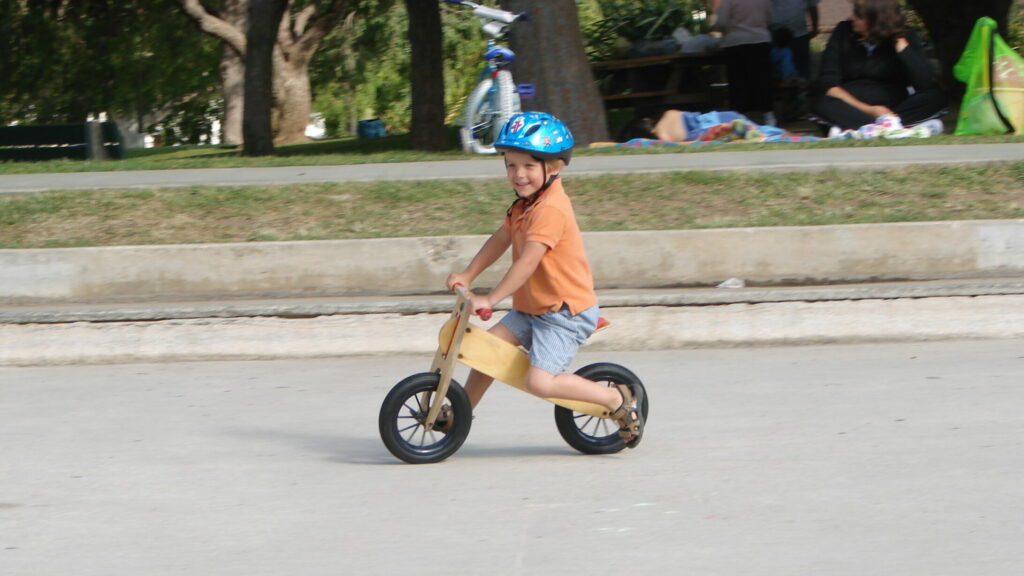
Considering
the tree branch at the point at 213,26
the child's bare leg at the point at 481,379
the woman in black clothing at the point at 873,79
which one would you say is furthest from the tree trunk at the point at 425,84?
the child's bare leg at the point at 481,379

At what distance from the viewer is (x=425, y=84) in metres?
15.8

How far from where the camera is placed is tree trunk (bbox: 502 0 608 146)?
1321cm

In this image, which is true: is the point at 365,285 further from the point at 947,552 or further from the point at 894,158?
the point at 947,552

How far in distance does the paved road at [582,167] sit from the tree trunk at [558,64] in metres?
1.84

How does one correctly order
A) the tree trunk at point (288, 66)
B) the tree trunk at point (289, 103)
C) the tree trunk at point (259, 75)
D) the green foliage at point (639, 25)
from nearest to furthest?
the tree trunk at point (259, 75), the green foliage at point (639, 25), the tree trunk at point (288, 66), the tree trunk at point (289, 103)

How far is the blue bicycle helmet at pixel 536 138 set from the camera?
4.88m

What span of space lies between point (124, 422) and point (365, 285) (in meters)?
2.54

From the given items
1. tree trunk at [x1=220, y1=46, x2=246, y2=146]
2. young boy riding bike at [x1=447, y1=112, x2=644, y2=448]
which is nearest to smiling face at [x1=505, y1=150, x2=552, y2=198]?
young boy riding bike at [x1=447, y1=112, x2=644, y2=448]

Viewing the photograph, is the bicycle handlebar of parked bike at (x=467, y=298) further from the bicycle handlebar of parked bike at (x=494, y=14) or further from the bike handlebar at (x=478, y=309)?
the bicycle handlebar of parked bike at (x=494, y=14)

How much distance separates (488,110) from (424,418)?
8057mm

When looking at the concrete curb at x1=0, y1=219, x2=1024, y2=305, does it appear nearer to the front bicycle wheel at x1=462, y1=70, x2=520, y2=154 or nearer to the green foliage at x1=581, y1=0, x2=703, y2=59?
the front bicycle wheel at x1=462, y1=70, x2=520, y2=154

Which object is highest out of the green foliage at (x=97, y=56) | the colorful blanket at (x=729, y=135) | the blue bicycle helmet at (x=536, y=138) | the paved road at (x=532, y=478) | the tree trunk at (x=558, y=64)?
the green foliage at (x=97, y=56)

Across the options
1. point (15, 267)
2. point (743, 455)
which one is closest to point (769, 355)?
point (743, 455)

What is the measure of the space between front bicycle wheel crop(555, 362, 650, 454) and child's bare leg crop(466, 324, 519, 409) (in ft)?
0.99
